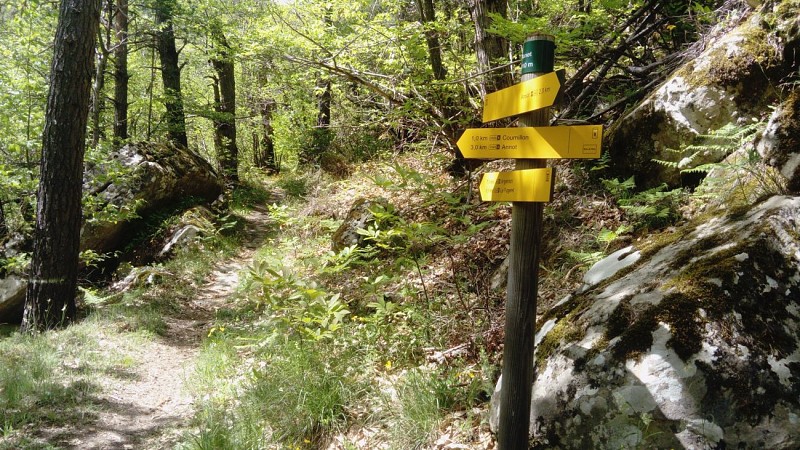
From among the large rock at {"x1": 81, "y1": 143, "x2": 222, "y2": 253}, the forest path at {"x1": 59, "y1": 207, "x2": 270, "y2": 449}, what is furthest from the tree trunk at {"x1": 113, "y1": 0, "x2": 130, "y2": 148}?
the forest path at {"x1": 59, "y1": 207, "x2": 270, "y2": 449}

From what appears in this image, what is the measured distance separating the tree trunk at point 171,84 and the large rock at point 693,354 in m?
11.9

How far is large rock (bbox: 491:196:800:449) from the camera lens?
212cm

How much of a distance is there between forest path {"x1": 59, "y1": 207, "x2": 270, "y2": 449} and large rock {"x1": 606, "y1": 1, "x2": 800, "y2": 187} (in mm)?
5248

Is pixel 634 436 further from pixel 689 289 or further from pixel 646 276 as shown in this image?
pixel 646 276

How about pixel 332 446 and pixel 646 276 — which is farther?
pixel 332 446

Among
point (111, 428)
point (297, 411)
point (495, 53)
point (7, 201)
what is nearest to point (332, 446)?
point (297, 411)

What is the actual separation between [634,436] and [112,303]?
7.88 metres

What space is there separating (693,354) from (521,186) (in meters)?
1.16

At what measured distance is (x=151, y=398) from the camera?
483cm

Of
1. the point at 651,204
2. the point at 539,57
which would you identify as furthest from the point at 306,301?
the point at 651,204

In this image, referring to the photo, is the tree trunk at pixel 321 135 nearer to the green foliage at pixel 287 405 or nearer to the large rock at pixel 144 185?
the large rock at pixel 144 185

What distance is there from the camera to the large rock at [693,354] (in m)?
2.12

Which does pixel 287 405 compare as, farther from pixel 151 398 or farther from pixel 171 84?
pixel 171 84

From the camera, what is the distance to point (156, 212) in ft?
34.1
